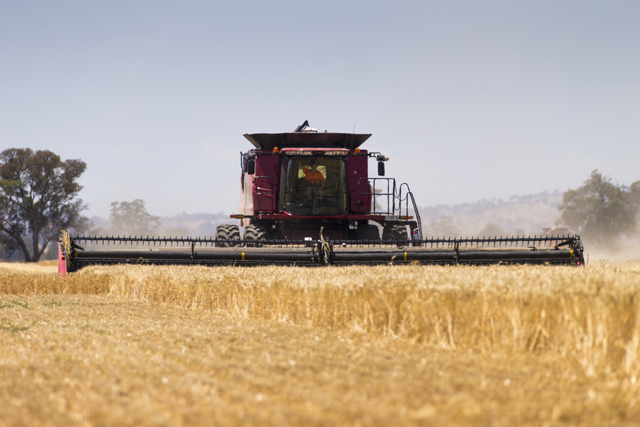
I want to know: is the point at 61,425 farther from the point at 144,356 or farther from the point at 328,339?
the point at 328,339

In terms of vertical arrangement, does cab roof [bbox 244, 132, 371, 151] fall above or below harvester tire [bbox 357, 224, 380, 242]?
above

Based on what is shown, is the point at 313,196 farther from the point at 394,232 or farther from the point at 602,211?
the point at 602,211

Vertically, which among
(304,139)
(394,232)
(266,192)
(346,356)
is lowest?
(346,356)

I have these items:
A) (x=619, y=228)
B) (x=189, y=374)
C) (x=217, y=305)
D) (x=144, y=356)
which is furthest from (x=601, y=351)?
(x=619, y=228)

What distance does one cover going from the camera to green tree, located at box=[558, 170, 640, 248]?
4906cm

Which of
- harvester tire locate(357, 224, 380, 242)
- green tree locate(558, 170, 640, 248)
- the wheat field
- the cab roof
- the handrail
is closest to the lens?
the wheat field

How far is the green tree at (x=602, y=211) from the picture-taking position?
49062 mm

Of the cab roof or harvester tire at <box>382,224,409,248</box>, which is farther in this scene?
the cab roof

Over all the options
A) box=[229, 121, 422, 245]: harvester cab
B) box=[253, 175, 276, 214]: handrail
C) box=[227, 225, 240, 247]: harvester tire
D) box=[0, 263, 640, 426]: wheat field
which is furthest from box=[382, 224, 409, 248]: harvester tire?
box=[0, 263, 640, 426]: wheat field

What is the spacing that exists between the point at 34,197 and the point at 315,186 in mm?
31343

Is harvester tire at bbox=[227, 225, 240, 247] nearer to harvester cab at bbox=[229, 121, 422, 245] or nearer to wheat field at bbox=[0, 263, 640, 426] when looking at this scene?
harvester cab at bbox=[229, 121, 422, 245]

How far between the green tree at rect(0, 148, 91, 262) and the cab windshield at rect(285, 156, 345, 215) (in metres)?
29.5

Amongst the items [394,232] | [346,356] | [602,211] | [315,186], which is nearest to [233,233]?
[315,186]

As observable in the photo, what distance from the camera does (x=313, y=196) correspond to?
32.3 feet
